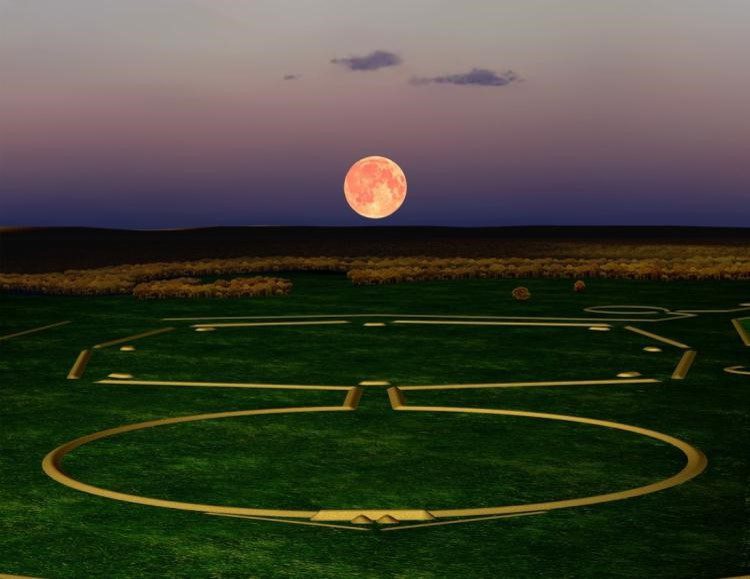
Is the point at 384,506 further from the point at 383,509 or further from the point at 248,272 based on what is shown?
the point at 248,272

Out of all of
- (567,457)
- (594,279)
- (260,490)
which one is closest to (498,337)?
(567,457)

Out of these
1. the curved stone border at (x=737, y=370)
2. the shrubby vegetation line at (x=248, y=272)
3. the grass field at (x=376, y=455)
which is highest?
the shrubby vegetation line at (x=248, y=272)

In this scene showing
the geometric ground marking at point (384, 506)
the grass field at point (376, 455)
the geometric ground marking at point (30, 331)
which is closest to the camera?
the grass field at point (376, 455)

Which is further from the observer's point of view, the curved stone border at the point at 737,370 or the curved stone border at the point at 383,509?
the curved stone border at the point at 737,370

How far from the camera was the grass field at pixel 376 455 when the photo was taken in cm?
598

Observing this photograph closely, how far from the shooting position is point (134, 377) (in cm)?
1272

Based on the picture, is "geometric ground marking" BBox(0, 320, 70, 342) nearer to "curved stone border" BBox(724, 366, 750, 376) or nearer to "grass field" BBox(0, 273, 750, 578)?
"grass field" BBox(0, 273, 750, 578)

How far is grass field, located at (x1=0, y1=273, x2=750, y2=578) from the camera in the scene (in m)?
5.98

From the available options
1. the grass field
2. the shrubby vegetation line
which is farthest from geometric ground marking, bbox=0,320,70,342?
the shrubby vegetation line

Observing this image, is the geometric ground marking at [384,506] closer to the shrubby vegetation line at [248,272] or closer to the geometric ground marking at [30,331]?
the geometric ground marking at [30,331]

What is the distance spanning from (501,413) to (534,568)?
4.47 meters

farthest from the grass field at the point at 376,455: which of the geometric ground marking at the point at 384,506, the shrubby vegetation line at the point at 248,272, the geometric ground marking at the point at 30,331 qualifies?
the shrubby vegetation line at the point at 248,272

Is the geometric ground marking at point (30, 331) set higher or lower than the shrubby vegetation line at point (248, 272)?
lower

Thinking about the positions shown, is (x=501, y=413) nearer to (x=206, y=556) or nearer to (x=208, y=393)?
(x=208, y=393)
